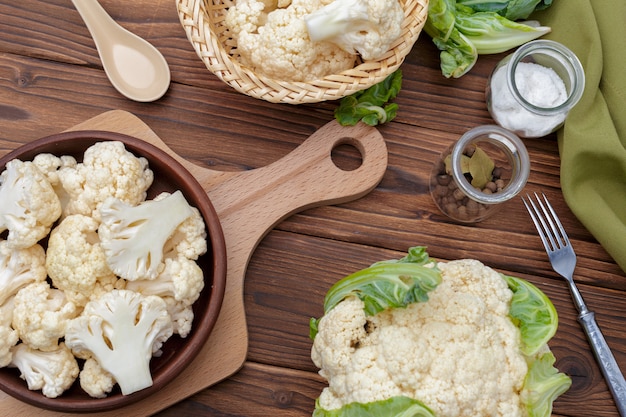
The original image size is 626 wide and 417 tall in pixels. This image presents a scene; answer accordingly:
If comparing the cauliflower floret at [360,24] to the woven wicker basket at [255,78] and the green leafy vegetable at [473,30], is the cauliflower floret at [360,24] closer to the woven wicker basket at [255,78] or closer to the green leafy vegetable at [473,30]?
the woven wicker basket at [255,78]

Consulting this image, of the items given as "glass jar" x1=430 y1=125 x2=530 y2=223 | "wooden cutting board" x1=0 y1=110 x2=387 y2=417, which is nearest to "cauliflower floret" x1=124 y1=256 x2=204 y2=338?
"wooden cutting board" x1=0 y1=110 x2=387 y2=417

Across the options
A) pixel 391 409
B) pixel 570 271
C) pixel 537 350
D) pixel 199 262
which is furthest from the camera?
pixel 570 271

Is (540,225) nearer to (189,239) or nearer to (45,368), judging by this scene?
(189,239)

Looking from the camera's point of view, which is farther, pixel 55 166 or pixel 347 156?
pixel 347 156

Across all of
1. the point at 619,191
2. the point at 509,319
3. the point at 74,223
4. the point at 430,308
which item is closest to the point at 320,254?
the point at 430,308

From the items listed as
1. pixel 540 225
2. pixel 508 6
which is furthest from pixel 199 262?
pixel 508 6
